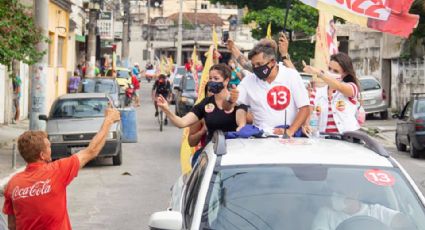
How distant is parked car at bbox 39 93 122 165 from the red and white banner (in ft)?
28.9

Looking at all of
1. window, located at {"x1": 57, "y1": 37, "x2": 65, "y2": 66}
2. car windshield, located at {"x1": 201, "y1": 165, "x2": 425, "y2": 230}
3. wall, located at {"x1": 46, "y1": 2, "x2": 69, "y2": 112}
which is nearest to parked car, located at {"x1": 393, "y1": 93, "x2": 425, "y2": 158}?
wall, located at {"x1": 46, "y1": 2, "x2": 69, "y2": 112}

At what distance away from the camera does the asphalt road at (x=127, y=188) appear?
12.5 m

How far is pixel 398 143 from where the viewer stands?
2422cm

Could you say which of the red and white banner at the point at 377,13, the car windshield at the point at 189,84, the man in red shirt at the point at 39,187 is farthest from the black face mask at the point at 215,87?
the car windshield at the point at 189,84

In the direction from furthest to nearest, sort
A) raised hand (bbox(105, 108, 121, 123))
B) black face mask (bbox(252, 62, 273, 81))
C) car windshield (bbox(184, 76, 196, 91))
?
car windshield (bbox(184, 76, 196, 91))
black face mask (bbox(252, 62, 273, 81))
raised hand (bbox(105, 108, 121, 123))

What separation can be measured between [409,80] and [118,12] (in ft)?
171

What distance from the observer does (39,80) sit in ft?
66.6

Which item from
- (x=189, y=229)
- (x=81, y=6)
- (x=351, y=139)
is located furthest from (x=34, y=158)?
(x=81, y=6)

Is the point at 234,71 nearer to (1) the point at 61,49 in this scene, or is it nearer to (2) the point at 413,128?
(2) the point at 413,128

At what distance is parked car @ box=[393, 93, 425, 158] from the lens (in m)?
21.7

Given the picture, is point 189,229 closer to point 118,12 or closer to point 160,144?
point 160,144

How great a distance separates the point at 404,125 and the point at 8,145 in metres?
9.80

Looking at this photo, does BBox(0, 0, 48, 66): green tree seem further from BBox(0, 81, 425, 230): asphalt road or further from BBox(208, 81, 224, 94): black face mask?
BBox(208, 81, 224, 94): black face mask

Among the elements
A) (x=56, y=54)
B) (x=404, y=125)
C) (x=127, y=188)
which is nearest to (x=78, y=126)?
Answer: (x=127, y=188)
